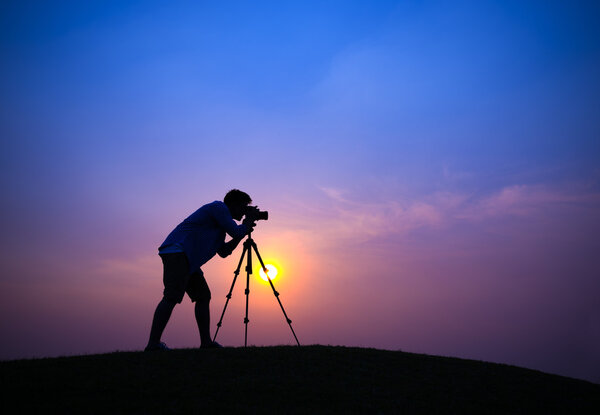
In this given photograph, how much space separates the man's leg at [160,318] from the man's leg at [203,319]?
0.68 metres

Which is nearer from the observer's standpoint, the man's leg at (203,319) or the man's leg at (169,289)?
the man's leg at (169,289)

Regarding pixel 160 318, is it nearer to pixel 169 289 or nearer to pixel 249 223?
pixel 169 289

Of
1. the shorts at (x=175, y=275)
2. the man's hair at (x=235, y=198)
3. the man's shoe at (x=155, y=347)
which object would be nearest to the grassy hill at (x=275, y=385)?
the man's shoe at (x=155, y=347)

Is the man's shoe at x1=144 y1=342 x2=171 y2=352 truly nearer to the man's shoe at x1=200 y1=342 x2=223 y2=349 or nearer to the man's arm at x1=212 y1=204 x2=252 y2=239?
the man's shoe at x1=200 y1=342 x2=223 y2=349

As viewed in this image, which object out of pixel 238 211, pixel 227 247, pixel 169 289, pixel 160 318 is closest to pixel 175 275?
pixel 169 289

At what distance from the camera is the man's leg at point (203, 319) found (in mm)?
7367

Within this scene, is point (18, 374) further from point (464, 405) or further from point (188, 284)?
point (464, 405)

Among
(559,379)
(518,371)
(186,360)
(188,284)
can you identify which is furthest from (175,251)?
(559,379)

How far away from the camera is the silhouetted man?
0.23 ft

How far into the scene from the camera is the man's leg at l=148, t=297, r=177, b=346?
6.60 meters

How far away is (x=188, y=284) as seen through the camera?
7285 mm

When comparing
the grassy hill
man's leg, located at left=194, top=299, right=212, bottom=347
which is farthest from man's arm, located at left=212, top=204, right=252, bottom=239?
the grassy hill

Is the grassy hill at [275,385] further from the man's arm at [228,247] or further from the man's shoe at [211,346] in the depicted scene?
the man's arm at [228,247]

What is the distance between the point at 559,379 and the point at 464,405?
363cm
